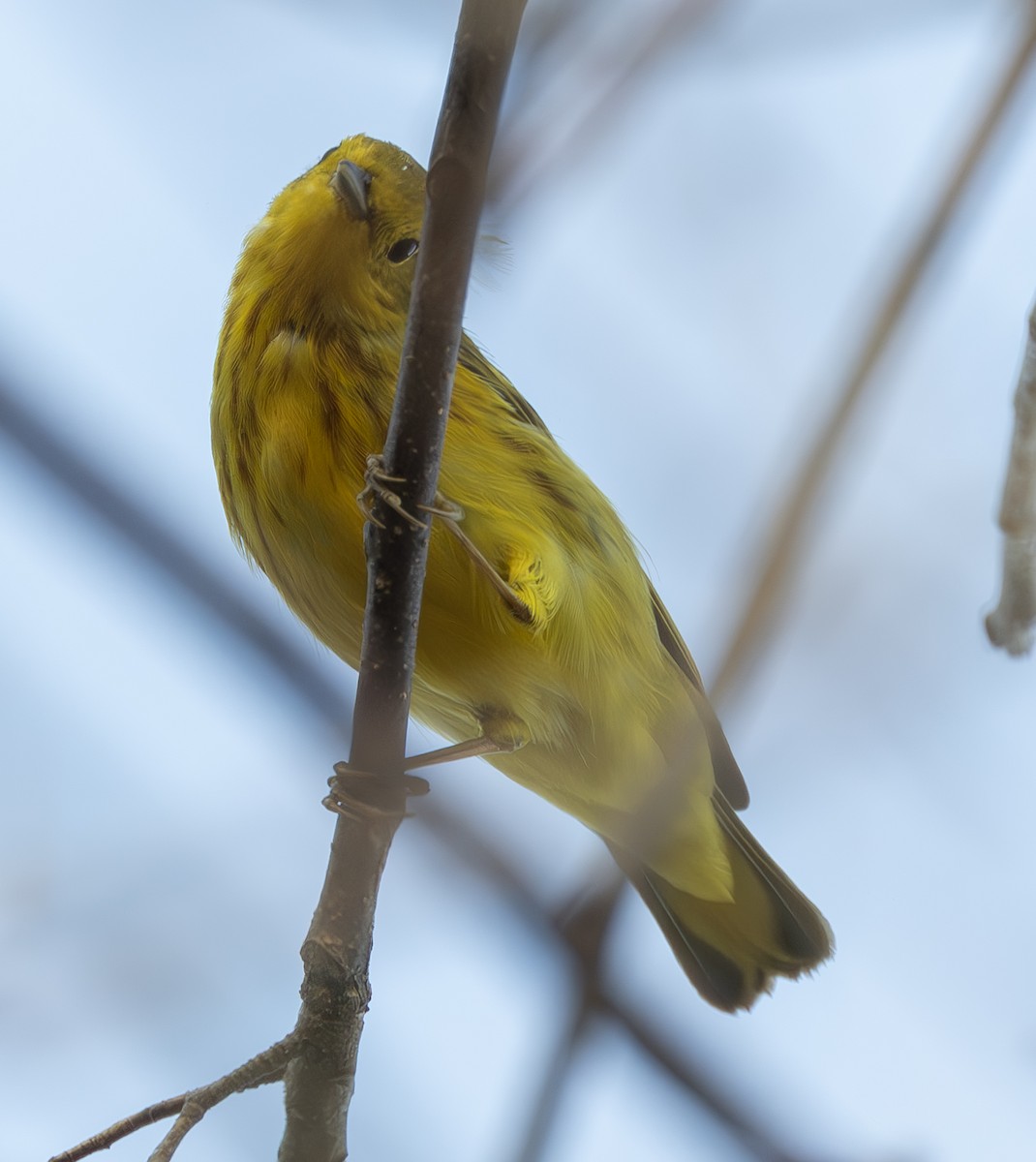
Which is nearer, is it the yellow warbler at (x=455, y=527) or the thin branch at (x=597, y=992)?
the thin branch at (x=597, y=992)

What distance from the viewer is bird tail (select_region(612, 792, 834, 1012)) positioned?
15.7ft

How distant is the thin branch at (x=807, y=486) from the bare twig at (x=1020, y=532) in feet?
3.70

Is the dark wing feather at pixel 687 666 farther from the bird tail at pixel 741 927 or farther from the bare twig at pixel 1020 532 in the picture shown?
the bare twig at pixel 1020 532

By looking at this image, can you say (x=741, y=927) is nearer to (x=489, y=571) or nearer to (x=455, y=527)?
(x=489, y=571)

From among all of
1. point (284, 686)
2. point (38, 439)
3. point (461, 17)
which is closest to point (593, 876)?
point (284, 686)

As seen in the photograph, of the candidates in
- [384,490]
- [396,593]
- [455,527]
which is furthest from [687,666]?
[384,490]

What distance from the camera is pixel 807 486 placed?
186cm

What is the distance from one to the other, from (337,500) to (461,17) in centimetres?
165

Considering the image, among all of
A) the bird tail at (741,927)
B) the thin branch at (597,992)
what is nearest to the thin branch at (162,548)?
the thin branch at (597,992)

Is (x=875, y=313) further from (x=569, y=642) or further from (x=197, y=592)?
(x=569, y=642)

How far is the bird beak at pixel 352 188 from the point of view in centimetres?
384

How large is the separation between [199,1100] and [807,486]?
172cm

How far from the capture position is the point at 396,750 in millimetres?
2900

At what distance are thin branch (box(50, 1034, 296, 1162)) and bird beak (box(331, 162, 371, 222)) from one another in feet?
7.30
